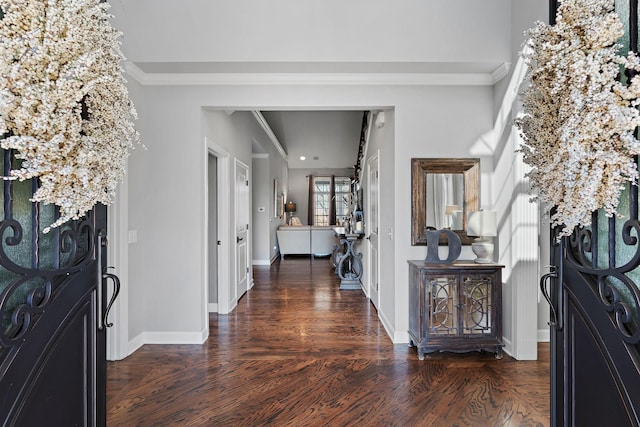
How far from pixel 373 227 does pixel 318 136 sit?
5.70 meters

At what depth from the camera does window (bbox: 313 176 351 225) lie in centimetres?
1277

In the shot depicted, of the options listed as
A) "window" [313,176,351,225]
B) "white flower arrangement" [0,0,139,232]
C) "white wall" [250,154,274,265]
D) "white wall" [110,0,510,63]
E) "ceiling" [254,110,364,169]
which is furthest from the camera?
"window" [313,176,351,225]

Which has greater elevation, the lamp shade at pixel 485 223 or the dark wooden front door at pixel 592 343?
the lamp shade at pixel 485 223

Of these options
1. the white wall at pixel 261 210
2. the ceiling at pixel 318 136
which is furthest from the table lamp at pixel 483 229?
the white wall at pixel 261 210

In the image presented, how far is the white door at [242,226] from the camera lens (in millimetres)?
5316

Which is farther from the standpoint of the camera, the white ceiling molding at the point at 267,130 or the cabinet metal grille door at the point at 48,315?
the white ceiling molding at the point at 267,130

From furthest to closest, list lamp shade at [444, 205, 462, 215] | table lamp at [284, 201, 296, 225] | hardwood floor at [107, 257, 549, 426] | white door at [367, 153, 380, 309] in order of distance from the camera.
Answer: table lamp at [284, 201, 296, 225]
white door at [367, 153, 380, 309]
lamp shade at [444, 205, 462, 215]
hardwood floor at [107, 257, 549, 426]

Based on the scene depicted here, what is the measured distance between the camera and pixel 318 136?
10.4 meters

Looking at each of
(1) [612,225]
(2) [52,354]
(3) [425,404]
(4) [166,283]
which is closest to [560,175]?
(1) [612,225]

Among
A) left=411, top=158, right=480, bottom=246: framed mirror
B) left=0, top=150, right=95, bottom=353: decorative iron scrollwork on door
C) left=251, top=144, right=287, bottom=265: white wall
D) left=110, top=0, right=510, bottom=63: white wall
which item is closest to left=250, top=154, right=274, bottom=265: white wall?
left=251, top=144, right=287, bottom=265: white wall

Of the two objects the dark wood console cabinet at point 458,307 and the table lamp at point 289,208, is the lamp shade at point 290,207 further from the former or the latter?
the dark wood console cabinet at point 458,307

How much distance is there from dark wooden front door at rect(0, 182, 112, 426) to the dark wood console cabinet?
2.57m

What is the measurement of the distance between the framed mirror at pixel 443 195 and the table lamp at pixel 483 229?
0.91ft

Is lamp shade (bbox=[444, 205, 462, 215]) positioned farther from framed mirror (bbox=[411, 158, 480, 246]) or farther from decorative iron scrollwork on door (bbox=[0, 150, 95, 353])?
decorative iron scrollwork on door (bbox=[0, 150, 95, 353])
